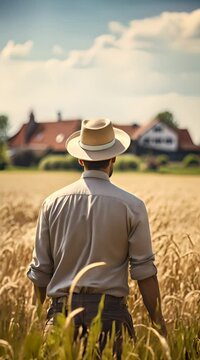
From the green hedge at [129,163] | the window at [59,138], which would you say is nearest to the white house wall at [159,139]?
the green hedge at [129,163]

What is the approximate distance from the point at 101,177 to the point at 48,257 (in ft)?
0.89

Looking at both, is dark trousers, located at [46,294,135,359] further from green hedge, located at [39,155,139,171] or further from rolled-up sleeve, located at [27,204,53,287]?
green hedge, located at [39,155,139,171]

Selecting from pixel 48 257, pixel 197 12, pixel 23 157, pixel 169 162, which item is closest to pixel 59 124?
pixel 23 157

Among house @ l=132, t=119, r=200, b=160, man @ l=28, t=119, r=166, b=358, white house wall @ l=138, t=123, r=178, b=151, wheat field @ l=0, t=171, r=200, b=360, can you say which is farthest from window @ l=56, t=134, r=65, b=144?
man @ l=28, t=119, r=166, b=358

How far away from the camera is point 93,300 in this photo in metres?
1.59

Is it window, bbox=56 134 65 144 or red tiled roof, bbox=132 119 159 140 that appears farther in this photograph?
window, bbox=56 134 65 144

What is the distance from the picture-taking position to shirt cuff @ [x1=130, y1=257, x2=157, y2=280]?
5.36 feet

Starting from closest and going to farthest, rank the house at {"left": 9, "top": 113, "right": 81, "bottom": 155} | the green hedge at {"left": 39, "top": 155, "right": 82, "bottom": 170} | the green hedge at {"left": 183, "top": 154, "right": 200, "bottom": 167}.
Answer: the green hedge at {"left": 183, "top": 154, "right": 200, "bottom": 167}
the house at {"left": 9, "top": 113, "right": 81, "bottom": 155}
the green hedge at {"left": 39, "top": 155, "right": 82, "bottom": 170}

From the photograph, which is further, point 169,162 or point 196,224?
point 169,162

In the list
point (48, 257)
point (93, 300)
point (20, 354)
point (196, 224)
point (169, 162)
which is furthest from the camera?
point (169, 162)

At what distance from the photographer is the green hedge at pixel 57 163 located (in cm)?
670

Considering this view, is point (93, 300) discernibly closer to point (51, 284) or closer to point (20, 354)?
point (51, 284)

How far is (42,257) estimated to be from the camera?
5.57 ft

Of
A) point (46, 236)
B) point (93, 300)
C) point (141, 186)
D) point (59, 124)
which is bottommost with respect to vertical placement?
point (141, 186)
